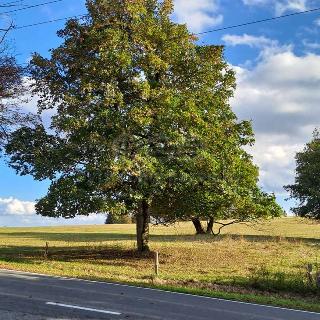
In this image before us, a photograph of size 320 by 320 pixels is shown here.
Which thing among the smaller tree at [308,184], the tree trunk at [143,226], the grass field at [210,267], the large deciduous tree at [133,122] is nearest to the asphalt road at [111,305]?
the grass field at [210,267]

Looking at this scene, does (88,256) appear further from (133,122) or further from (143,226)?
(133,122)

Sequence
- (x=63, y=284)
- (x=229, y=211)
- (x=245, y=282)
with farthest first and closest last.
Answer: (x=229, y=211) < (x=245, y=282) < (x=63, y=284)

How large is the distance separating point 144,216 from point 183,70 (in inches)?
346

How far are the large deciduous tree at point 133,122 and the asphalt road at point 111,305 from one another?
362 inches

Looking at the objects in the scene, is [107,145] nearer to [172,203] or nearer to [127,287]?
Result: [172,203]

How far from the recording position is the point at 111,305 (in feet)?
43.1

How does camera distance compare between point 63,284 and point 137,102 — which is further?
point 137,102

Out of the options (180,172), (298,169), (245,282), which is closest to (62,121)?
(180,172)

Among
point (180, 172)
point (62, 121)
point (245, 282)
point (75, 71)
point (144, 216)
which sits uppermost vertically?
point (75, 71)

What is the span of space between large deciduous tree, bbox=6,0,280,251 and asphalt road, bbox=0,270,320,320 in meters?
9.19

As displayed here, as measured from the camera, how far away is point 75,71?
28438 mm

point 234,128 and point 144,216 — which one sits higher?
point 234,128

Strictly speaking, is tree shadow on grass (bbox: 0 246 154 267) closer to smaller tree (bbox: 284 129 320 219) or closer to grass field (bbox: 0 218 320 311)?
grass field (bbox: 0 218 320 311)

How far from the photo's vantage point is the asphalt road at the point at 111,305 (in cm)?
1171
